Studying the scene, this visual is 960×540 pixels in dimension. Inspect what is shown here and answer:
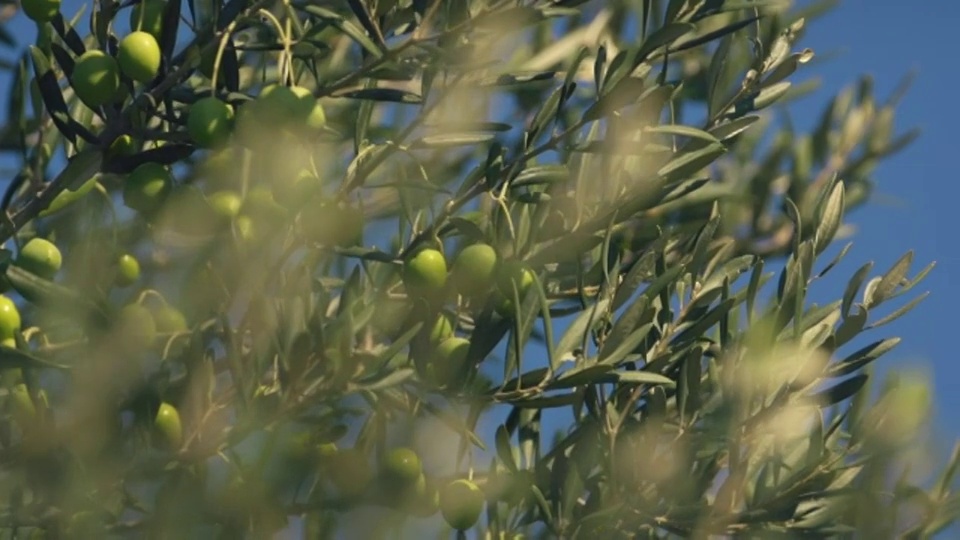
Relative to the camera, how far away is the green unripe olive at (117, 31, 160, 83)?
171 centimetres

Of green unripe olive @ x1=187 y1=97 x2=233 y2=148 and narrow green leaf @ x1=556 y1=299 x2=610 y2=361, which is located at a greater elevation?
green unripe olive @ x1=187 y1=97 x2=233 y2=148

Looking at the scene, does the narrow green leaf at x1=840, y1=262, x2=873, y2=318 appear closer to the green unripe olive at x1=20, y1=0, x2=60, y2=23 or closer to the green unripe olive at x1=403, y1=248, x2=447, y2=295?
the green unripe olive at x1=403, y1=248, x2=447, y2=295

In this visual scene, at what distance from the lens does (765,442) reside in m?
1.83

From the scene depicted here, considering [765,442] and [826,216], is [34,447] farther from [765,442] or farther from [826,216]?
[826,216]

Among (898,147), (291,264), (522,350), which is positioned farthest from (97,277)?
(898,147)

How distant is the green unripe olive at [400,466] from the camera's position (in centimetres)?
173

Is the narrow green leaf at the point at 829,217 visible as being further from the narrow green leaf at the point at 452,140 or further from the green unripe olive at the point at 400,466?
the green unripe olive at the point at 400,466

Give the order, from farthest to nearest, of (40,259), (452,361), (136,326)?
(40,259) < (452,361) < (136,326)

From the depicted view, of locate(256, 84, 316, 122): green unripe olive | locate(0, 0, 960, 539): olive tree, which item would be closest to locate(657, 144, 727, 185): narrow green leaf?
locate(0, 0, 960, 539): olive tree

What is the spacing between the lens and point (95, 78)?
1751 mm

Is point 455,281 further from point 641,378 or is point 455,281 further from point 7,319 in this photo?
point 7,319

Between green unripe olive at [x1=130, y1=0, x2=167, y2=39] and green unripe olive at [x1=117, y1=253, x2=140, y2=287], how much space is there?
0.29 meters

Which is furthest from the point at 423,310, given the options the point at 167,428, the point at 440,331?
the point at 167,428

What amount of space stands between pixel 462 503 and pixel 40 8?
738 millimetres
